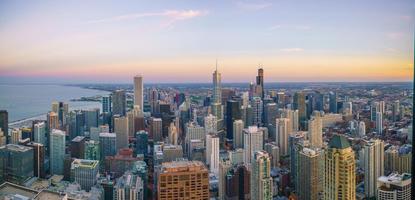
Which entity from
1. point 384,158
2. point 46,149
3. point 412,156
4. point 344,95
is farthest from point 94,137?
point 412,156

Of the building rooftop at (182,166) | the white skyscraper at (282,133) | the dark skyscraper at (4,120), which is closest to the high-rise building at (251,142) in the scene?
the white skyscraper at (282,133)

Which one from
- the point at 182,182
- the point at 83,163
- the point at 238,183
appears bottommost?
the point at 238,183

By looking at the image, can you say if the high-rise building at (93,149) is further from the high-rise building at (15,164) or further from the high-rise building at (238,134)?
the high-rise building at (238,134)

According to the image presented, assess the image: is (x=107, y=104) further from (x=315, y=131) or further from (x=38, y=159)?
(x=315, y=131)

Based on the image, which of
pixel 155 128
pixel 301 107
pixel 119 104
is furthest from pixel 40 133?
pixel 301 107

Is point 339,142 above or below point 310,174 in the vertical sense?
above

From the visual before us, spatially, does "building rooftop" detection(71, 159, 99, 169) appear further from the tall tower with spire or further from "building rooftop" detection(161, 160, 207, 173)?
the tall tower with spire

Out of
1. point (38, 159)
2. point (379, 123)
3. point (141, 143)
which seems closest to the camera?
point (38, 159)
